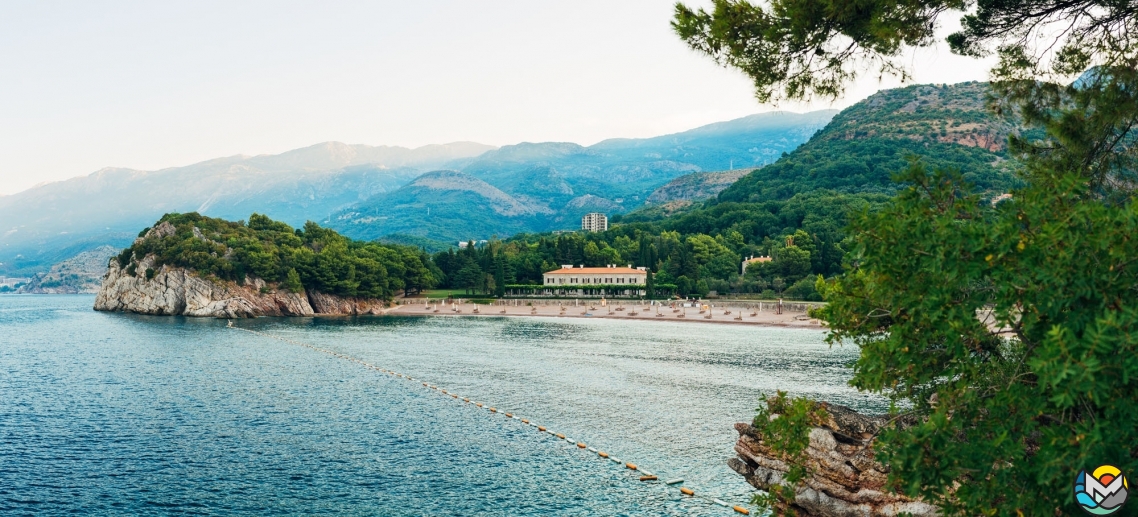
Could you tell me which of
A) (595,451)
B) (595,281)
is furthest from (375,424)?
(595,281)

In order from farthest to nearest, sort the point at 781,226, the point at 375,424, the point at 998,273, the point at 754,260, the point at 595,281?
the point at 781,226 → the point at 595,281 → the point at 754,260 → the point at 375,424 → the point at 998,273

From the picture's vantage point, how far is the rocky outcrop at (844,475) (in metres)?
12.8

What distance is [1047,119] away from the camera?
40.4 feet

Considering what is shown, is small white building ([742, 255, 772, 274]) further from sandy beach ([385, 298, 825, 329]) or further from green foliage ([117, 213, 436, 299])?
green foliage ([117, 213, 436, 299])

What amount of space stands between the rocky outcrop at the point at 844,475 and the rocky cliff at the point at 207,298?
89.4 metres

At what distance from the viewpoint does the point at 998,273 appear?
696 centimetres

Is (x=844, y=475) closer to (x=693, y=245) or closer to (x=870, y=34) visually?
(x=870, y=34)

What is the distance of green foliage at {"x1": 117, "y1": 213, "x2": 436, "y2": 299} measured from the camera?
309ft

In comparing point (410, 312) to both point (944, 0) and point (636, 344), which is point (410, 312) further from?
point (944, 0)

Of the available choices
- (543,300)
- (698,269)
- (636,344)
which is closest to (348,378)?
(636,344)

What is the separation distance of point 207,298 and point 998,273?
9802cm

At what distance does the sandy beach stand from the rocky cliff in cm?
979

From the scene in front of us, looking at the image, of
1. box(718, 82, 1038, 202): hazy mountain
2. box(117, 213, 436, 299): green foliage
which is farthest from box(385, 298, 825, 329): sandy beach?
box(718, 82, 1038, 202): hazy mountain

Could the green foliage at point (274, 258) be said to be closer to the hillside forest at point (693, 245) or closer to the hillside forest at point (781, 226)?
the hillside forest at point (693, 245)
